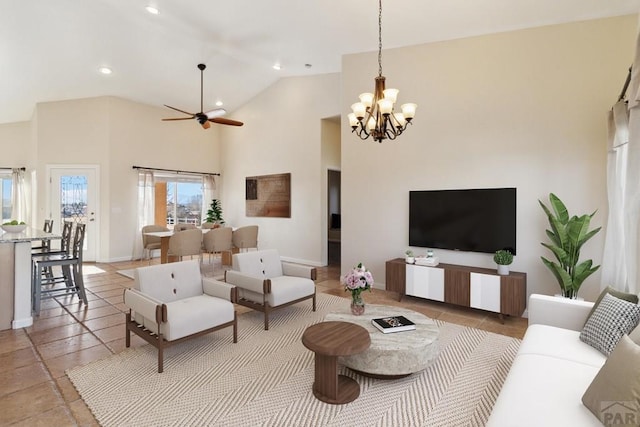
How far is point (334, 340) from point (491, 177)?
10.7ft

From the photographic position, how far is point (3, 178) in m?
8.37

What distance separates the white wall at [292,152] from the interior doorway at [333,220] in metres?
0.59

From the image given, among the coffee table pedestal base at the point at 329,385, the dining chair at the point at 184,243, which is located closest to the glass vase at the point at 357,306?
the coffee table pedestal base at the point at 329,385

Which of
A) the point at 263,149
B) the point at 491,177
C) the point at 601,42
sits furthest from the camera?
the point at 263,149

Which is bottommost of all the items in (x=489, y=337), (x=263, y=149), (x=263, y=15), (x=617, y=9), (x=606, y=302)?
(x=489, y=337)

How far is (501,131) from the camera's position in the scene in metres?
4.33

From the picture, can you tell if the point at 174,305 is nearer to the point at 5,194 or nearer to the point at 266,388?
the point at 266,388

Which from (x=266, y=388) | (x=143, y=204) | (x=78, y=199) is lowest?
(x=266, y=388)

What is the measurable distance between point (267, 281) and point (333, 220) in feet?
14.9

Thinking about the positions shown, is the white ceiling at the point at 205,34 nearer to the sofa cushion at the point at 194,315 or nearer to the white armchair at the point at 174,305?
the white armchair at the point at 174,305

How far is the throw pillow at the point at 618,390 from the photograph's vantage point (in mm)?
1432

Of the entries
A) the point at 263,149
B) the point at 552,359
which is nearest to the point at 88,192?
the point at 263,149

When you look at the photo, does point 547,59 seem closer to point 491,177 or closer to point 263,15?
point 491,177

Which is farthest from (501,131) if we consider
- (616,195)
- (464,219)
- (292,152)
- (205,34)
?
(205,34)
